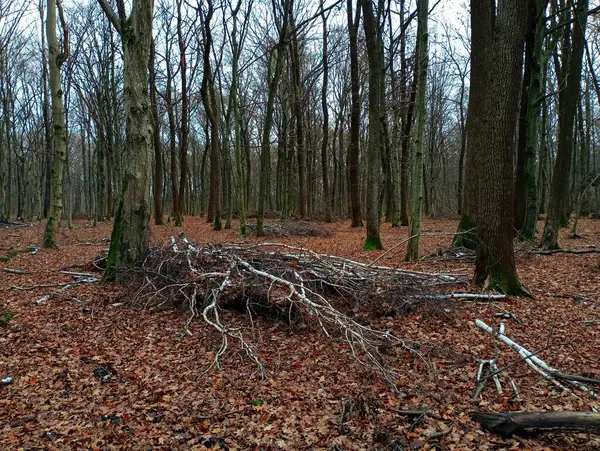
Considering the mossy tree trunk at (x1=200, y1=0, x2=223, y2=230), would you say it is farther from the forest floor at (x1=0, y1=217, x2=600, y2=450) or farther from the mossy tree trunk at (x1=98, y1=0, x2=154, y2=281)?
the forest floor at (x1=0, y1=217, x2=600, y2=450)

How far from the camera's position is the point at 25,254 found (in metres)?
9.53

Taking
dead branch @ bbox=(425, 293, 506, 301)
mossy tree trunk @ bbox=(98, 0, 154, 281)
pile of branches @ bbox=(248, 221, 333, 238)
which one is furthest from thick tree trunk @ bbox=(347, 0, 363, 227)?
dead branch @ bbox=(425, 293, 506, 301)

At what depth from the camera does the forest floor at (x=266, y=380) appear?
289 cm

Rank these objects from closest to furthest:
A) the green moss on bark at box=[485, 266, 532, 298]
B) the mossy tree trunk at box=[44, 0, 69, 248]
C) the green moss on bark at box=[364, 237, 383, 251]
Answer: the green moss on bark at box=[485, 266, 532, 298] → the green moss on bark at box=[364, 237, 383, 251] → the mossy tree trunk at box=[44, 0, 69, 248]

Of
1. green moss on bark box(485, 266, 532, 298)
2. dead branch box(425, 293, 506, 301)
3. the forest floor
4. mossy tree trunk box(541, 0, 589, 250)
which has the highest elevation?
mossy tree trunk box(541, 0, 589, 250)

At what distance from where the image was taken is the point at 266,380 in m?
3.73

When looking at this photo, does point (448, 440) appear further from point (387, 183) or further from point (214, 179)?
point (387, 183)

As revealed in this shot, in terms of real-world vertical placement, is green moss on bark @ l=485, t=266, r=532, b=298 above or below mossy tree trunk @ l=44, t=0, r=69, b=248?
below

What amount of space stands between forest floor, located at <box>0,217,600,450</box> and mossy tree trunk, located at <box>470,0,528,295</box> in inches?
17.7

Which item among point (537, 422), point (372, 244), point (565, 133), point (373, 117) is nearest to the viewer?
point (537, 422)

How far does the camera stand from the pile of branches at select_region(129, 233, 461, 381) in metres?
4.77

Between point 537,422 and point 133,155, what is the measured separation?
6512 mm

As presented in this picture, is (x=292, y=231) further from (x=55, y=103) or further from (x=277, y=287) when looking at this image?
(x=277, y=287)

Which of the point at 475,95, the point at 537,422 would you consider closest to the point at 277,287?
the point at 537,422
